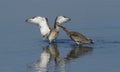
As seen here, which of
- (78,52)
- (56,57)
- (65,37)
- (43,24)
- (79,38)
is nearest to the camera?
(56,57)

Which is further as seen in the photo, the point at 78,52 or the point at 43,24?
the point at 43,24

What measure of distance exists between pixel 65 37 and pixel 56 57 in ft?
11.6

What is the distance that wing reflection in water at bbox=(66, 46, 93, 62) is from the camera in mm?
14812

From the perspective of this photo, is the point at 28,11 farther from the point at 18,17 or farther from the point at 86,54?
the point at 86,54

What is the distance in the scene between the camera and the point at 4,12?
21.9 metres

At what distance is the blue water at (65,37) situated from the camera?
13.4 metres

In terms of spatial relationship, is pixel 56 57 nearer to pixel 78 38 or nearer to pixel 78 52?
pixel 78 52

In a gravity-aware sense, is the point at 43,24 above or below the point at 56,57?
above

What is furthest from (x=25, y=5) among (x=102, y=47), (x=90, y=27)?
(x=102, y=47)

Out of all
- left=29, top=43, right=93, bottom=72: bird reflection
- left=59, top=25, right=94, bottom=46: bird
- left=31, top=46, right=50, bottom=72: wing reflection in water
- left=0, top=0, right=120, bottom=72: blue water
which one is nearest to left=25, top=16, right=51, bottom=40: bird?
left=0, top=0, right=120, bottom=72: blue water

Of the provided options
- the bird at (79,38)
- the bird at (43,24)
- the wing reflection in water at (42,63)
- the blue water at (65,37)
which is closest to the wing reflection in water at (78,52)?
the blue water at (65,37)

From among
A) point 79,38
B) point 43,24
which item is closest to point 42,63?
point 79,38

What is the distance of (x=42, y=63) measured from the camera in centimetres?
1376

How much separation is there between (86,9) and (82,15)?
101 centimetres
